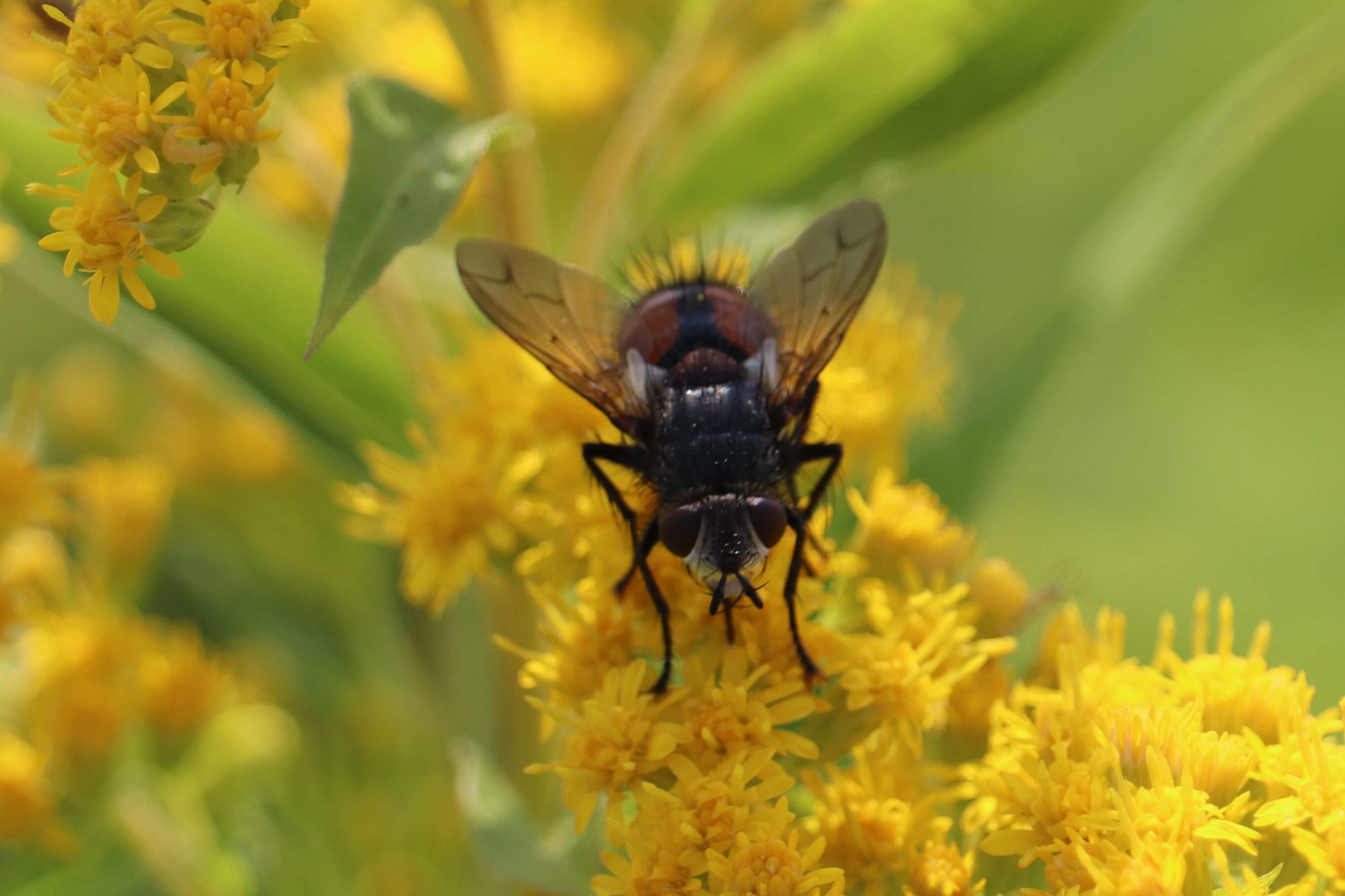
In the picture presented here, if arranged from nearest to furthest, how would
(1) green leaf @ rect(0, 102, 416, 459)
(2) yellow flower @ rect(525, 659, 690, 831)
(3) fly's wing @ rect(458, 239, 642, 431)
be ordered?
(2) yellow flower @ rect(525, 659, 690, 831) → (3) fly's wing @ rect(458, 239, 642, 431) → (1) green leaf @ rect(0, 102, 416, 459)

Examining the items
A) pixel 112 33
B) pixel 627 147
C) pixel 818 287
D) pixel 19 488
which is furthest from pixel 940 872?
pixel 19 488

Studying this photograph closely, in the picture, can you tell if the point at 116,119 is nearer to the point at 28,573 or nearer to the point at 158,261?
the point at 158,261

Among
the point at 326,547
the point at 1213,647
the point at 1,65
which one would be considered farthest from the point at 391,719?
the point at 1213,647

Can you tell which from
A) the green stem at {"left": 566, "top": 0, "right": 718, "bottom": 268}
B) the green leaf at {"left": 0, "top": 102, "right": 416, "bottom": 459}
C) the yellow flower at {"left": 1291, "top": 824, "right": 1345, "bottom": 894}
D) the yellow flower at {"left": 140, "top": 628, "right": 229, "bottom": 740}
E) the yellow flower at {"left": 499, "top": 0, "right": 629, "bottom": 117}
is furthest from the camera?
the yellow flower at {"left": 499, "top": 0, "right": 629, "bottom": 117}

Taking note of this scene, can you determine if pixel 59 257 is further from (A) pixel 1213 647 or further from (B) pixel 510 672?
(A) pixel 1213 647

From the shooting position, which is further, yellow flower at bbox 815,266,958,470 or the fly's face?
yellow flower at bbox 815,266,958,470

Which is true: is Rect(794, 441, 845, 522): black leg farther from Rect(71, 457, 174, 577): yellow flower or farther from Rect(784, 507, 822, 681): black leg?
Rect(71, 457, 174, 577): yellow flower

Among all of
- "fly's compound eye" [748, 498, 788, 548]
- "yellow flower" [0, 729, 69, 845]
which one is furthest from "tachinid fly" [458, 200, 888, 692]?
"yellow flower" [0, 729, 69, 845]

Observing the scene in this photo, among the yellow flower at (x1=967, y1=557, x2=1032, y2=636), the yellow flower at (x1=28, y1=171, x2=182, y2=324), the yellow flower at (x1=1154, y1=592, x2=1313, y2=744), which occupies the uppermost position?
the yellow flower at (x1=28, y1=171, x2=182, y2=324)

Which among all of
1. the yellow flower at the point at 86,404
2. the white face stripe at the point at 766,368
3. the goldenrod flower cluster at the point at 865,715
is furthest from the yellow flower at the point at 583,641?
the yellow flower at the point at 86,404
